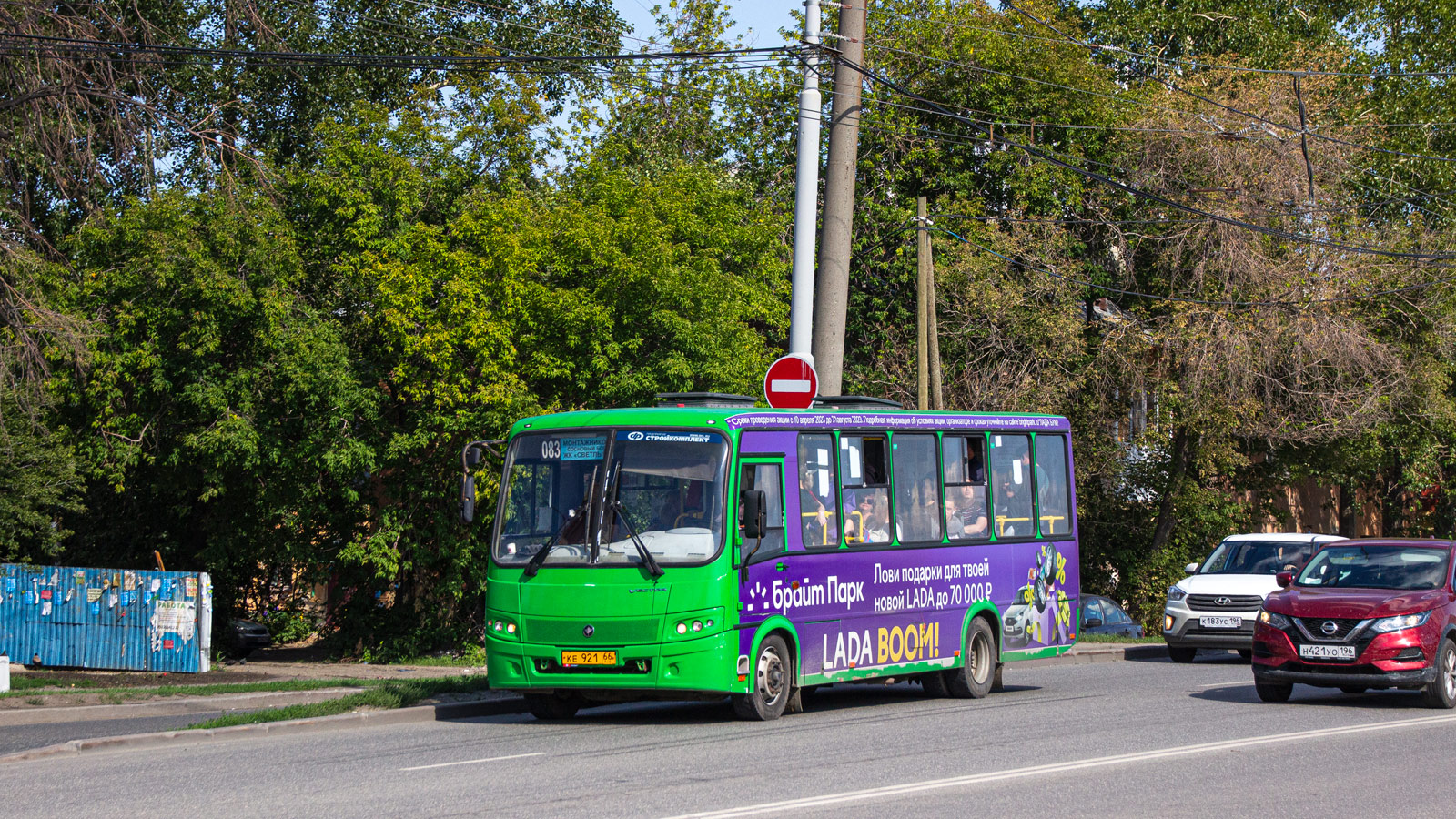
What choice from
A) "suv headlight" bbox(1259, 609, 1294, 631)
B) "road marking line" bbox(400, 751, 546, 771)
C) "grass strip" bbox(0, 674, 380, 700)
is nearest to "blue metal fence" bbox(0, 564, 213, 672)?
"grass strip" bbox(0, 674, 380, 700)

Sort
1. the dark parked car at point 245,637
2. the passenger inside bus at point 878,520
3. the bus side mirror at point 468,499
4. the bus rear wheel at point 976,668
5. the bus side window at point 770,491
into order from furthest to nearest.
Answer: the dark parked car at point 245,637 → the bus rear wheel at point 976,668 → the passenger inside bus at point 878,520 → the bus side mirror at point 468,499 → the bus side window at point 770,491

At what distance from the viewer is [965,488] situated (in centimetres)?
1588

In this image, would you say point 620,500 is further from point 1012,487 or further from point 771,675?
point 1012,487

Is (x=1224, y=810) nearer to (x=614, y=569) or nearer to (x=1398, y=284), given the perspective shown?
(x=614, y=569)

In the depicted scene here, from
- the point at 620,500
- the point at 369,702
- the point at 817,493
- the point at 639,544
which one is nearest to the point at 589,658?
the point at 639,544

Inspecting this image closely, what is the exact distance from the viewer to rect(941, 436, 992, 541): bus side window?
51.4 ft

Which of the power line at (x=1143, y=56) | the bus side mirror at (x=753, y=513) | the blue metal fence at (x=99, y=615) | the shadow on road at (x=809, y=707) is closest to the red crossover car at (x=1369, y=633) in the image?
the shadow on road at (x=809, y=707)

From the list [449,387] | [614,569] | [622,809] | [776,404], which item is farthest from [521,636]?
[449,387]

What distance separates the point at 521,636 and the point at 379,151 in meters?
13.9

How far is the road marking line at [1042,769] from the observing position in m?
8.26

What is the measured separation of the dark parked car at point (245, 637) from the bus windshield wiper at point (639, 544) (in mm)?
20168

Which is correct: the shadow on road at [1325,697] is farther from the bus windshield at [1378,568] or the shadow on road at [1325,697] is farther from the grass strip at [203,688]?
the grass strip at [203,688]

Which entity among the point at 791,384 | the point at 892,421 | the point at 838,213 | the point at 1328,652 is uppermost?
the point at 838,213

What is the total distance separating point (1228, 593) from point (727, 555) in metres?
11.0
